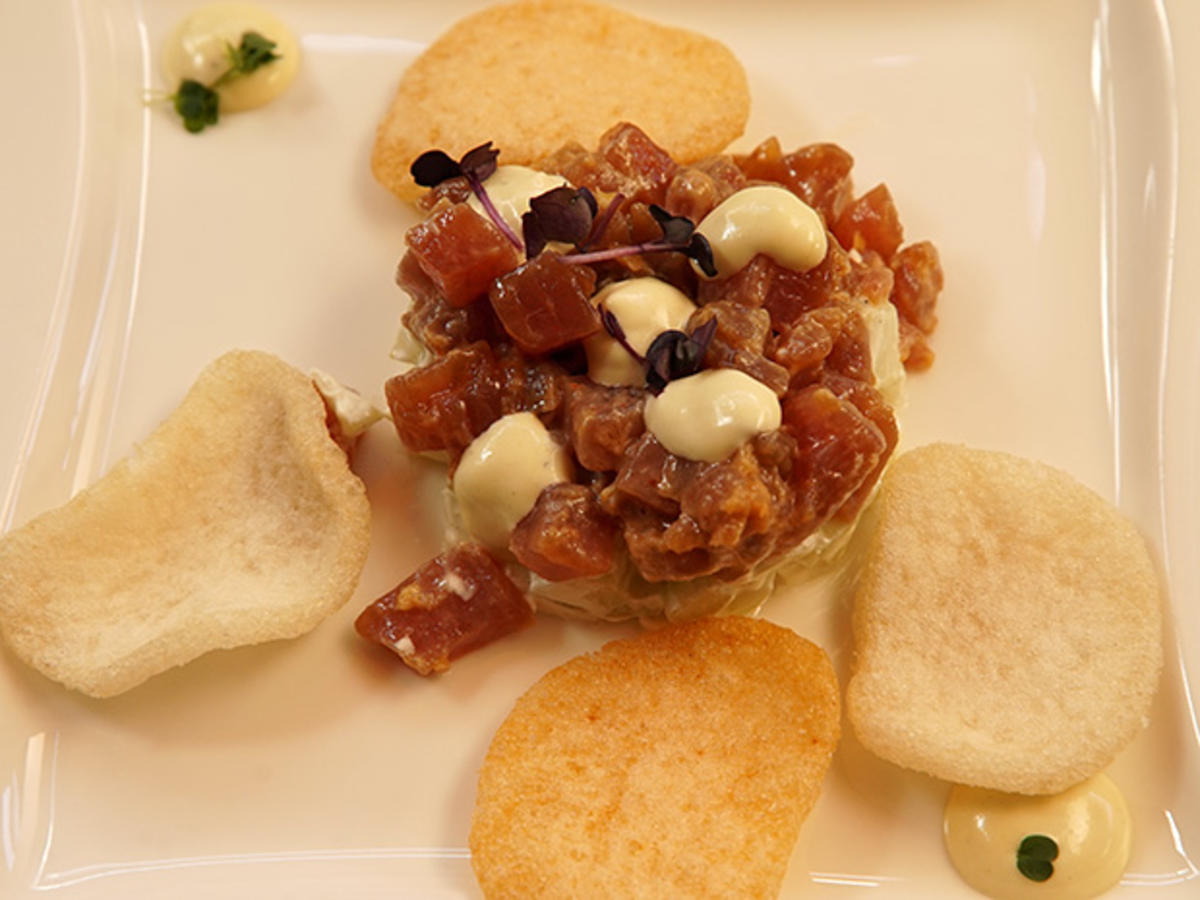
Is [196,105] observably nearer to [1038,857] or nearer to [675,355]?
[675,355]

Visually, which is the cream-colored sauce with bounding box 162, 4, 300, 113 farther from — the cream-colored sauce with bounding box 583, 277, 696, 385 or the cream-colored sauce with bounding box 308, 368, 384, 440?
the cream-colored sauce with bounding box 583, 277, 696, 385

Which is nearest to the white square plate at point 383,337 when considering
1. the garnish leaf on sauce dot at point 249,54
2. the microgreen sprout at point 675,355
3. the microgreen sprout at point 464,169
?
the garnish leaf on sauce dot at point 249,54

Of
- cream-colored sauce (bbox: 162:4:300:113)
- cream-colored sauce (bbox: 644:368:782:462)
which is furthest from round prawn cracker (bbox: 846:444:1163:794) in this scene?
cream-colored sauce (bbox: 162:4:300:113)

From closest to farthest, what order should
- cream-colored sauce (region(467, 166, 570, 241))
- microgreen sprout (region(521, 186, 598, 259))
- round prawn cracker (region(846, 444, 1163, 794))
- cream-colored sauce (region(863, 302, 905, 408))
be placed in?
round prawn cracker (region(846, 444, 1163, 794)) < microgreen sprout (region(521, 186, 598, 259)) < cream-colored sauce (region(467, 166, 570, 241)) < cream-colored sauce (region(863, 302, 905, 408))

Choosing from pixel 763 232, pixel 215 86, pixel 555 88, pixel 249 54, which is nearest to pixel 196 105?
pixel 215 86

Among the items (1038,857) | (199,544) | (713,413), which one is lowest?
(1038,857)

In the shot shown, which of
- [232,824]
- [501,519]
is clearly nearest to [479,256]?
[501,519]

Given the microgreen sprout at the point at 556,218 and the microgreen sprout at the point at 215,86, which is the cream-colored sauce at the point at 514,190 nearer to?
the microgreen sprout at the point at 556,218
